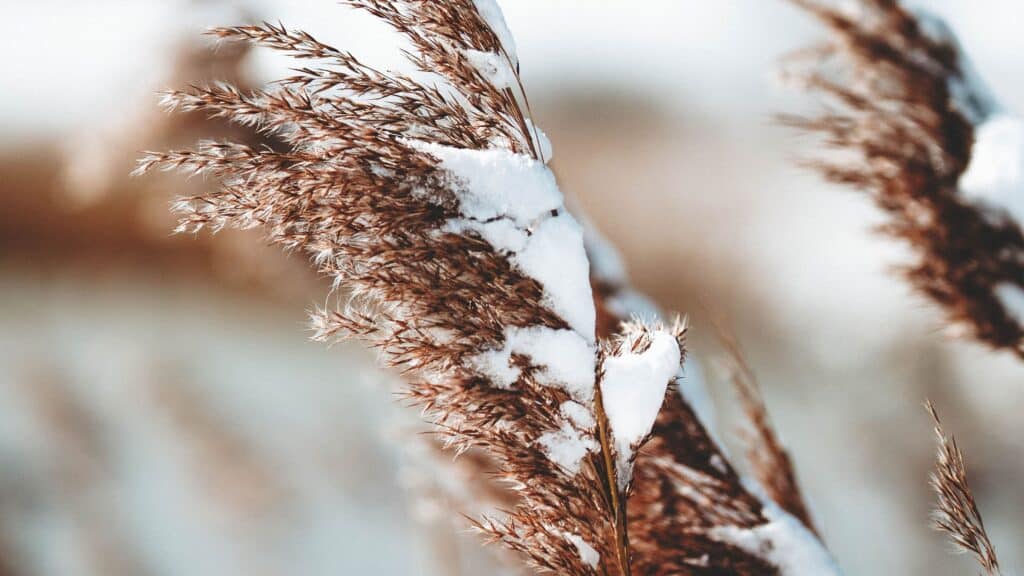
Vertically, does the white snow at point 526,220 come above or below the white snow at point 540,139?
below

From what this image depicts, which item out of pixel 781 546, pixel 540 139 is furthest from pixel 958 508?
pixel 540 139

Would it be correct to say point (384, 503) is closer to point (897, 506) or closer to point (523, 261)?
Result: point (897, 506)

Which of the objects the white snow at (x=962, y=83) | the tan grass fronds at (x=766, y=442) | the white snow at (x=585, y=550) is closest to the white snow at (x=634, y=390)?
the white snow at (x=585, y=550)

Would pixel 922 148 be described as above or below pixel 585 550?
above

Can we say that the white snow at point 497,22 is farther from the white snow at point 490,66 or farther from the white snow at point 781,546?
the white snow at point 781,546

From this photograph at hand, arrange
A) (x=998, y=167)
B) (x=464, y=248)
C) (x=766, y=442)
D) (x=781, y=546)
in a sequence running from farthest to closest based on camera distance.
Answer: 1. (x=998, y=167)
2. (x=766, y=442)
3. (x=781, y=546)
4. (x=464, y=248)

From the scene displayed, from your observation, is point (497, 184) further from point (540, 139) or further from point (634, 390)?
point (634, 390)

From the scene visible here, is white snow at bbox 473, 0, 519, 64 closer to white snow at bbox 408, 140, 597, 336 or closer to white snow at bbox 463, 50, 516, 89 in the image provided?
white snow at bbox 463, 50, 516, 89
